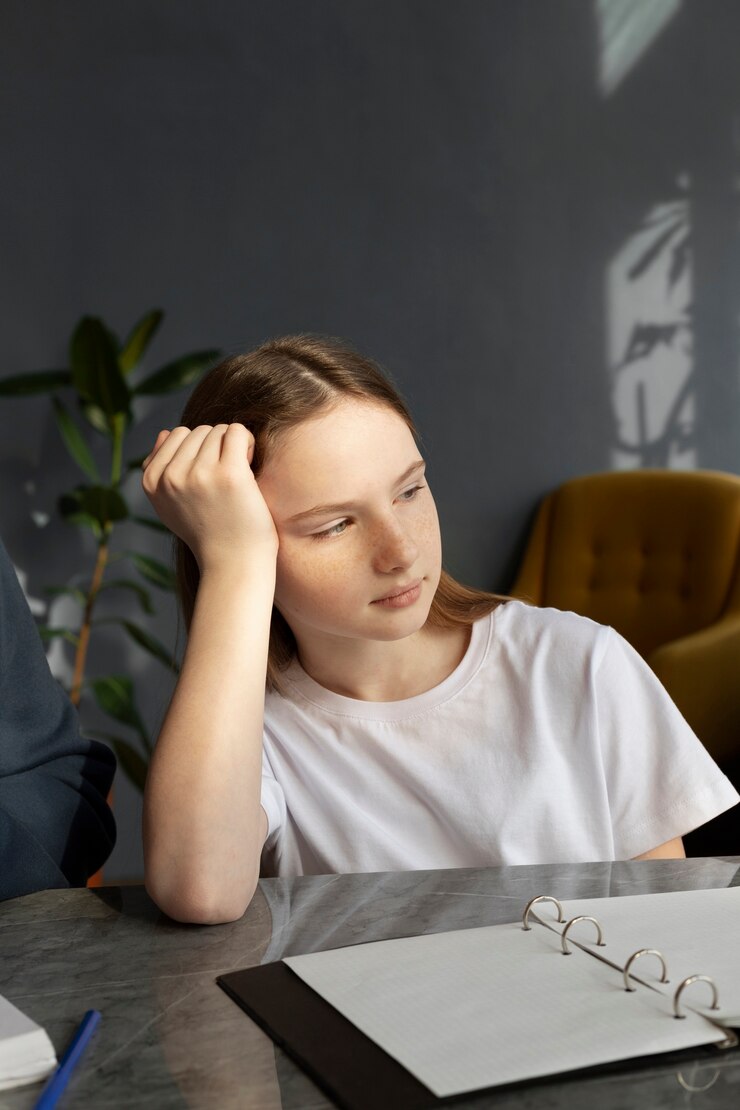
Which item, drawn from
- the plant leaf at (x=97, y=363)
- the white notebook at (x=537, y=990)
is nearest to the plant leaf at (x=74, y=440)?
the plant leaf at (x=97, y=363)

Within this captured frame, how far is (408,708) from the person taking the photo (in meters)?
1.22

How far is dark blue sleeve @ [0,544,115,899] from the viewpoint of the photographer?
870 millimetres

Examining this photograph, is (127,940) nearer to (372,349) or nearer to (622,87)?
(372,349)

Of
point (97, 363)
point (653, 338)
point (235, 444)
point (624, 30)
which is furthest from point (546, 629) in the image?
point (624, 30)

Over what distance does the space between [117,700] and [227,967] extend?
215 cm

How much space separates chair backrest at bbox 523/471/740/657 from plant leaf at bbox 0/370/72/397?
1.36 meters

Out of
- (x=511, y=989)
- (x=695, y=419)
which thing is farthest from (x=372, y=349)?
(x=511, y=989)

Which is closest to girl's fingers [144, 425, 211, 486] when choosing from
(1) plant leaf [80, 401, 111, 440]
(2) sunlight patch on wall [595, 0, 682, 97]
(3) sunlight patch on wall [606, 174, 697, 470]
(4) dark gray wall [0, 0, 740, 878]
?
(1) plant leaf [80, 401, 111, 440]

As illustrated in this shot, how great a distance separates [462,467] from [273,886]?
247 centimetres

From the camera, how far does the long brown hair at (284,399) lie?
114 centimetres

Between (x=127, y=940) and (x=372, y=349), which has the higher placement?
(x=372, y=349)

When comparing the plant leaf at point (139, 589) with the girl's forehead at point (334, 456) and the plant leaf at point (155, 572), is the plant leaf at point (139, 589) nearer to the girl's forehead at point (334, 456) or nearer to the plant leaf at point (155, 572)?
the plant leaf at point (155, 572)

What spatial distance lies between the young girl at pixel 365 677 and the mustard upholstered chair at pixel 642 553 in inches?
65.9

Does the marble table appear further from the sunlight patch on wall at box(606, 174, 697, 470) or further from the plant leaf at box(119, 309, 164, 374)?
the sunlight patch on wall at box(606, 174, 697, 470)
